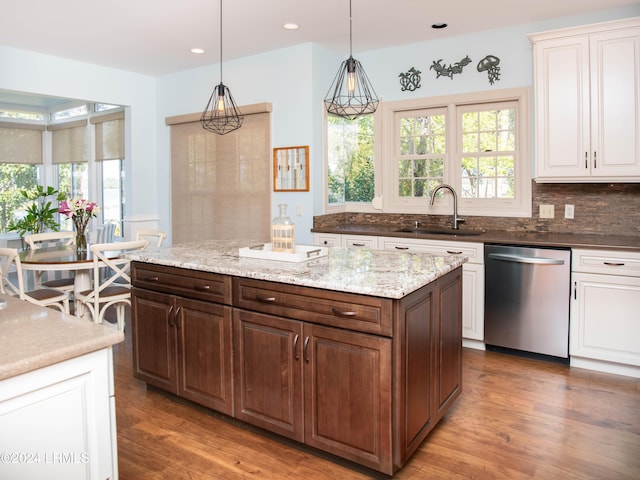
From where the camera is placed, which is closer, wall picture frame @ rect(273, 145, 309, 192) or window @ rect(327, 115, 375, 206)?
wall picture frame @ rect(273, 145, 309, 192)

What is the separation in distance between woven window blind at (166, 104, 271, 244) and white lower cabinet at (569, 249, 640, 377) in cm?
276

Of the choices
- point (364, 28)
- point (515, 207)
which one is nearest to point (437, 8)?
point (364, 28)

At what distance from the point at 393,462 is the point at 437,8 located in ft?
10.2

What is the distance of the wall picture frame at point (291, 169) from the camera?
15.0 feet

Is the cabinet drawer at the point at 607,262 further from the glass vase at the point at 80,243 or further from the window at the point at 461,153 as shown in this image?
the glass vase at the point at 80,243

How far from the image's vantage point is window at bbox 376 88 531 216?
4.20 metres

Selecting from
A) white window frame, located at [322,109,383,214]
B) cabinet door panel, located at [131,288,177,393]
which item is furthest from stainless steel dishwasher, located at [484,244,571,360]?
cabinet door panel, located at [131,288,177,393]

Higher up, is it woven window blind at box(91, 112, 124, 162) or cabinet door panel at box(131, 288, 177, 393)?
woven window blind at box(91, 112, 124, 162)

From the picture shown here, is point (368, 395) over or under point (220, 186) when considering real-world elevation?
under

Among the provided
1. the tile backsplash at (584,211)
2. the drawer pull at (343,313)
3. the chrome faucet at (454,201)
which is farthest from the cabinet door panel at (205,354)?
the tile backsplash at (584,211)

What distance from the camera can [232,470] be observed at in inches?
88.4

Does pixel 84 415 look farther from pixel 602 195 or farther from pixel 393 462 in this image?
pixel 602 195

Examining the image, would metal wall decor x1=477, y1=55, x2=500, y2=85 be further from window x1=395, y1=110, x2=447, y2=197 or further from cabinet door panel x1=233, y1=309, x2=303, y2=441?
cabinet door panel x1=233, y1=309, x2=303, y2=441

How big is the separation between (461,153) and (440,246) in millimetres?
1067
